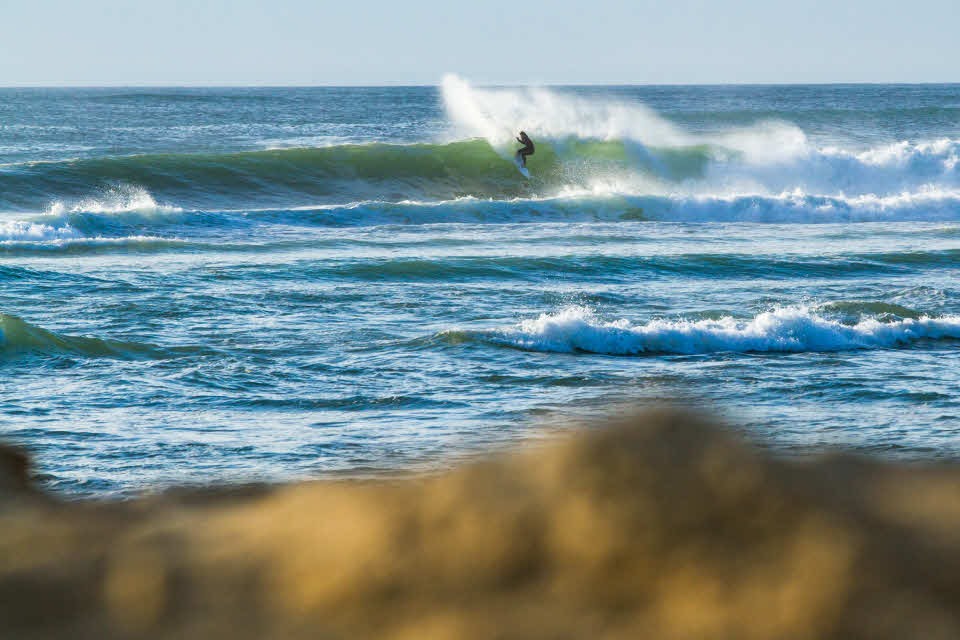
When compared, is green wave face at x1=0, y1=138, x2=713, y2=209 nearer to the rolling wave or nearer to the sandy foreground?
the rolling wave

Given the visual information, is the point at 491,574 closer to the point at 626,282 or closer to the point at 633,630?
the point at 633,630

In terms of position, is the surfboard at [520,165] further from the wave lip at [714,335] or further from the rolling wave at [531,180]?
the wave lip at [714,335]

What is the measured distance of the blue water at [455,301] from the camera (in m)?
6.51

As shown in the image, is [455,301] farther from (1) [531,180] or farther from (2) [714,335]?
(1) [531,180]

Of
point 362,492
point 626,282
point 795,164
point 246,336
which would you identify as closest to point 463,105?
point 795,164

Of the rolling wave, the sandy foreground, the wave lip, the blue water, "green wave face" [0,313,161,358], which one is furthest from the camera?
the rolling wave

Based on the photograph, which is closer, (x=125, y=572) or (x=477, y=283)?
(x=125, y=572)

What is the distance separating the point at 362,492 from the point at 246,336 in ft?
25.1

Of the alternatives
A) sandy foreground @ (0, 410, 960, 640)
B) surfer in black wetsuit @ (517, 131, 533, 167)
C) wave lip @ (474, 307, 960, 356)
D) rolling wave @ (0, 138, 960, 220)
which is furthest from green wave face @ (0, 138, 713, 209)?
sandy foreground @ (0, 410, 960, 640)

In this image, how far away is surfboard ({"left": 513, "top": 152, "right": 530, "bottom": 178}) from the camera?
29797 mm

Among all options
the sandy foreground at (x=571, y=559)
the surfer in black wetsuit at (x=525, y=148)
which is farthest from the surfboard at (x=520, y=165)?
the sandy foreground at (x=571, y=559)

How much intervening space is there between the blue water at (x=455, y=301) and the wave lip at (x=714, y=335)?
0.03 m

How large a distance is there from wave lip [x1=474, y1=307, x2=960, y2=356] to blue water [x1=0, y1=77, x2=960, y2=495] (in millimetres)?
31

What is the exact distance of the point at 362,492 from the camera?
2385mm
